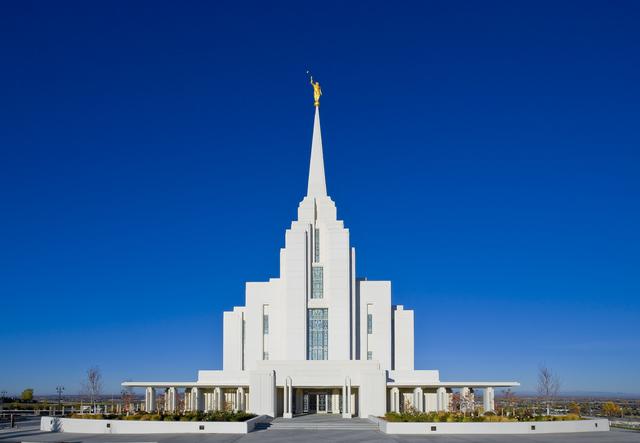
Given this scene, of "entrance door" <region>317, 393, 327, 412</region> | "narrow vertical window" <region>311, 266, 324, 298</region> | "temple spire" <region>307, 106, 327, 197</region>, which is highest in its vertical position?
"temple spire" <region>307, 106, 327, 197</region>

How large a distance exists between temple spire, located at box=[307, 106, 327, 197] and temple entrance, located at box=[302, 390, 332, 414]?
654 inches

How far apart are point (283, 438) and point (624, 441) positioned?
49.3 feet

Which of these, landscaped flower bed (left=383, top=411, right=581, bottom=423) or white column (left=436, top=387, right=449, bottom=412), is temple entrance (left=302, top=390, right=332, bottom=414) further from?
landscaped flower bed (left=383, top=411, right=581, bottom=423)

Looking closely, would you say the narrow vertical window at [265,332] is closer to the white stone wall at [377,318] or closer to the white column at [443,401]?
the white stone wall at [377,318]

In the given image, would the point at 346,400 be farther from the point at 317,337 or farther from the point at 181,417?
the point at 181,417

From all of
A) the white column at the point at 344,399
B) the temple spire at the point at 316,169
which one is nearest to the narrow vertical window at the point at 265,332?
the temple spire at the point at 316,169

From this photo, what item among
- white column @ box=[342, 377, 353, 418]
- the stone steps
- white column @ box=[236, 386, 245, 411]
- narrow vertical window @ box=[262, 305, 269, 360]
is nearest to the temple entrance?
white column @ box=[342, 377, 353, 418]

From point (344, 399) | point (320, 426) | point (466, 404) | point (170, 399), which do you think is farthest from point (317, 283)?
point (320, 426)

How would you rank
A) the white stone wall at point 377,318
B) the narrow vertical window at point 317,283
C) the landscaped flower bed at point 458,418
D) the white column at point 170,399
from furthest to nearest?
the narrow vertical window at point 317,283 < the white stone wall at point 377,318 < the white column at point 170,399 < the landscaped flower bed at point 458,418

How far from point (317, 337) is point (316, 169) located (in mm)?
14168

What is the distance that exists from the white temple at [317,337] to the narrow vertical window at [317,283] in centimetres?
8

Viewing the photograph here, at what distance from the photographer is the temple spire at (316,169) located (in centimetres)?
6084

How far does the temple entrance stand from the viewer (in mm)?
52812

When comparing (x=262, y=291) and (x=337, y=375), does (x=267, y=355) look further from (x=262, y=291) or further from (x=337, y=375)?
(x=337, y=375)
